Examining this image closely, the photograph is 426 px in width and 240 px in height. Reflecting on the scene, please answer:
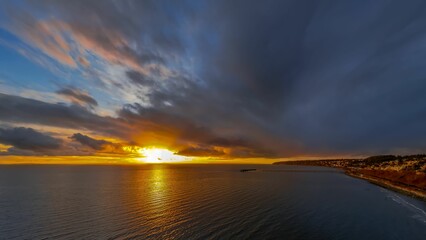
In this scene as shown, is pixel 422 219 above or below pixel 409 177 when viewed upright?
below

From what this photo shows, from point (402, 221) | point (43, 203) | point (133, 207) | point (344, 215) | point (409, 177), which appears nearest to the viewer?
point (402, 221)

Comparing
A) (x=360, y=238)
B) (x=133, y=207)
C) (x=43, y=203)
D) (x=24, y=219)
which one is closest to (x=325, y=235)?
(x=360, y=238)

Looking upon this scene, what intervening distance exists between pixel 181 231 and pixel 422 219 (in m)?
39.3

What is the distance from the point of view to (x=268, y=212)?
4394 centimetres

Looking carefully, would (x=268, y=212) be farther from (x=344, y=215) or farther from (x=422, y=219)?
(x=422, y=219)

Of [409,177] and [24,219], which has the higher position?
[409,177]

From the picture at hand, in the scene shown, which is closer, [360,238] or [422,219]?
[360,238]

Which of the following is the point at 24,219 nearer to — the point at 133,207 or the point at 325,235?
the point at 133,207

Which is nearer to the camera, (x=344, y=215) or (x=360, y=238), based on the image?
(x=360, y=238)

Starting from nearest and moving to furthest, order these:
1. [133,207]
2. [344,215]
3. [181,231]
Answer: [181,231], [344,215], [133,207]

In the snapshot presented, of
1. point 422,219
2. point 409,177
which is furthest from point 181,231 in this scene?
point 409,177

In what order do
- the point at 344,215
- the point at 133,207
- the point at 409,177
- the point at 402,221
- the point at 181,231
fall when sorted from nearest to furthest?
1. the point at 181,231
2. the point at 402,221
3. the point at 344,215
4. the point at 133,207
5. the point at 409,177

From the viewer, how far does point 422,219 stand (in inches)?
1528

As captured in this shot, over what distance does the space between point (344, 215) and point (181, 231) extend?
29835 millimetres
